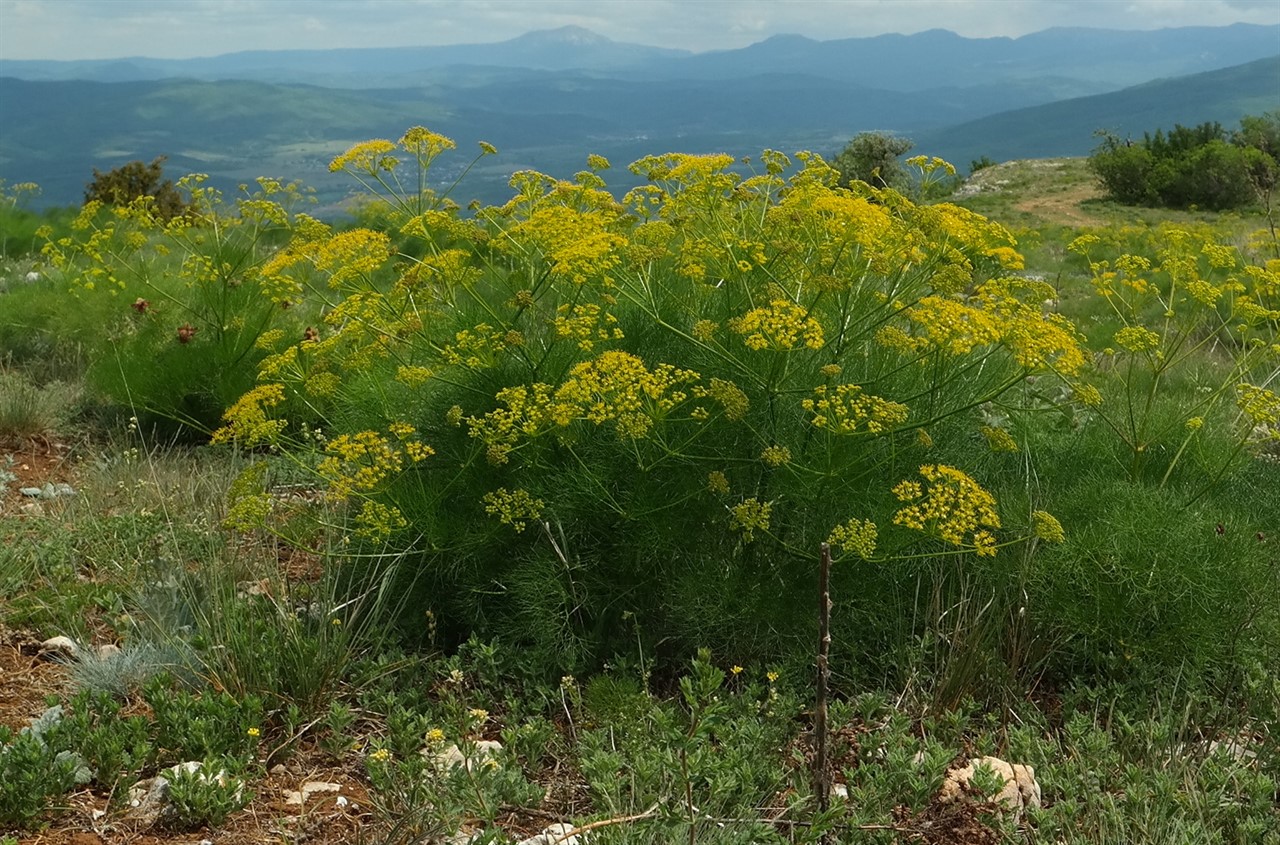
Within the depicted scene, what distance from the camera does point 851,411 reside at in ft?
11.8

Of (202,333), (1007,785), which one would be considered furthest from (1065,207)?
(1007,785)

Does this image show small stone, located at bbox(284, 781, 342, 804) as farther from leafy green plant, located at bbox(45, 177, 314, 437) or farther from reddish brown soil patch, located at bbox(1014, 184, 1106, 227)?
reddish brown soil patch, located at bbox(1014, 184, 1106, 227)

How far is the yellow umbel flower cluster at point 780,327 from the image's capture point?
338 cm

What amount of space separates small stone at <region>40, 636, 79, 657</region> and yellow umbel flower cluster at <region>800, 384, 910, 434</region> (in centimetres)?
317

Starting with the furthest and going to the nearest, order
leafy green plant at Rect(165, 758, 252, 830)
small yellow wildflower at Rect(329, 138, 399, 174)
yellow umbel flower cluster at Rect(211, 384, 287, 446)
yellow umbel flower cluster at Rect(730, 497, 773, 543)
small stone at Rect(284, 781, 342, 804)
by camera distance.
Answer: small yellow wildflower at Rect(329, 138, 399, 174) < yellow umbel flower cluster at Rect(211, 384, 287, 446) < yellow umbel flower cluster at Rect(730, 497, 773, 543) < small stone at Rect(284, 781, 342, 804) < leafy green plant at Rect(165, 758, 252, 830)

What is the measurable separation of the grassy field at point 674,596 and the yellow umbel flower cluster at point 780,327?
2 centimetres

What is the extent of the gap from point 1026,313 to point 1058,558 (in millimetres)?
972

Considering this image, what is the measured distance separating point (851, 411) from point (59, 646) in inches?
134

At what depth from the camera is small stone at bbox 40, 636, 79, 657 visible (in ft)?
13.4

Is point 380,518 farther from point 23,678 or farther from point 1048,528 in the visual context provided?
point 1048,528

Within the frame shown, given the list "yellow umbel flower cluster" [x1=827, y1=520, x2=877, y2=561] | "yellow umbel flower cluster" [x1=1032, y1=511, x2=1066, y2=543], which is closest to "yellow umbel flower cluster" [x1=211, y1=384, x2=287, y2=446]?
"yellow umbel flower cluster" [x1=827, y1=520, x2=877, y2=561]

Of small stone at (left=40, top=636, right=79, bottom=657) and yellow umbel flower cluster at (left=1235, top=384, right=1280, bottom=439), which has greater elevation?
yellow umbel flower cluster at (left=1235, top=384, right=1280, bottom=439)

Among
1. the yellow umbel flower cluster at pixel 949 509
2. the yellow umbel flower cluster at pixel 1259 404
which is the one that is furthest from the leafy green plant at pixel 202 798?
the yellow umbel flower cluster at pixel 1259 404

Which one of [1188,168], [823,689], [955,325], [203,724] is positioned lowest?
[203,724]
